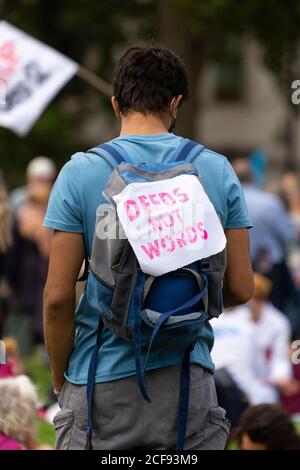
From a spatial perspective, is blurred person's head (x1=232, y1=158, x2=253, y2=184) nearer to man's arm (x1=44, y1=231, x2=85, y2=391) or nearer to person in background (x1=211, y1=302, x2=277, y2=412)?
person in background (x1=211, y1=302, x2=277, y2=412)

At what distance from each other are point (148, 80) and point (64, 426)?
110 cm

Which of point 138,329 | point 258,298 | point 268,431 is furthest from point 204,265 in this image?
point 258,298

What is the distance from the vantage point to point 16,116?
8.93 metres

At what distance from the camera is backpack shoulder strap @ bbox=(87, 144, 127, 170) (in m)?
3.95

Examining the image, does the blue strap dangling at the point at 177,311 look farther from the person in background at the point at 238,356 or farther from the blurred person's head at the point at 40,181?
the blurred person's head at the point at 40,181

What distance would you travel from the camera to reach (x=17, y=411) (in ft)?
16.8

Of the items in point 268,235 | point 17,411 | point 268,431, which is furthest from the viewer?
point 268,235

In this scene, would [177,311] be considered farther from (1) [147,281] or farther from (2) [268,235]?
(2) [268,235]

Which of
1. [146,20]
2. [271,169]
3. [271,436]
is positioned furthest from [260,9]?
[271,169]

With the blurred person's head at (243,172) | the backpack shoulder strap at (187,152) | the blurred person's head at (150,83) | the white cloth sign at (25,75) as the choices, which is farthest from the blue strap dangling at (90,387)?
the blurred person's head at (243,172)

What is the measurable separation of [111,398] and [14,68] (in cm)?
537

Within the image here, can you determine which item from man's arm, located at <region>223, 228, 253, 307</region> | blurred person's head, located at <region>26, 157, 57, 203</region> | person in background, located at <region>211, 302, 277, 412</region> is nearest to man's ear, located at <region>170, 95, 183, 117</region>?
man's arm, located at <region>223, 228, 253, 307</region>

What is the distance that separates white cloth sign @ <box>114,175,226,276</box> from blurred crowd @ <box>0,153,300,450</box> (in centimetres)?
151

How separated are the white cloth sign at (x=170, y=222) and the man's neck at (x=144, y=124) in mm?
260
